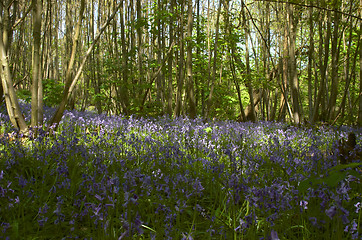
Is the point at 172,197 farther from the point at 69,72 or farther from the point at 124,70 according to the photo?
the point at 124,70

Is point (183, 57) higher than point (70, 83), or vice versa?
point (183, 57)

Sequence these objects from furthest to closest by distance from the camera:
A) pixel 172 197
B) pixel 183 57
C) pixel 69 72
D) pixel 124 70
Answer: pixel 124 70 < pixel 183 57 < pixel 69 72 < pixel 172 197

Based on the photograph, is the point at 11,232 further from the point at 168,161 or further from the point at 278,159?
the point at 278,159

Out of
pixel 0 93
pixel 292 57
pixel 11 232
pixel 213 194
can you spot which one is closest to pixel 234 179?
pixel 213 194

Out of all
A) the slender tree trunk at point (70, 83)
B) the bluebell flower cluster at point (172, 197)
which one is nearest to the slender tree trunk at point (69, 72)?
the slender tree trunk at point (70, 83)

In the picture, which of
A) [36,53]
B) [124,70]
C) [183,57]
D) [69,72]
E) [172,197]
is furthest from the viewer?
[124,70]

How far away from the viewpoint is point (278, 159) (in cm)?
316

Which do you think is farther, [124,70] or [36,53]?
[124,70]

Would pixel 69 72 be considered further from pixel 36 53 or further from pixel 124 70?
pixel 124 70

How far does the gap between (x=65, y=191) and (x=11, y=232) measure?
671 mm

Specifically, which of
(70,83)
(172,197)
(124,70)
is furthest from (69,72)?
(124,70)

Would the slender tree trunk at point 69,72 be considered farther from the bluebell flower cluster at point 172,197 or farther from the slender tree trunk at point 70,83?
the bluebell flower cluster at point 172,197

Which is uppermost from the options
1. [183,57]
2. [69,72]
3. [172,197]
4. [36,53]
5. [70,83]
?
[183,57]

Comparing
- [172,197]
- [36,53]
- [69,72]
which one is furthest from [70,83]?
[172,197]
